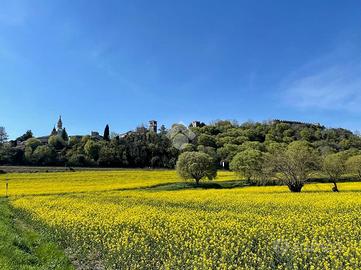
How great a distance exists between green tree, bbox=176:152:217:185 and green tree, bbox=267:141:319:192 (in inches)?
743

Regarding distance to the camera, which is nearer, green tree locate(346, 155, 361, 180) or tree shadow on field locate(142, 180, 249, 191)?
green tree locate(346, 155, 361, 180)

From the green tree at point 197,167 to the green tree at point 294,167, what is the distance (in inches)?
743

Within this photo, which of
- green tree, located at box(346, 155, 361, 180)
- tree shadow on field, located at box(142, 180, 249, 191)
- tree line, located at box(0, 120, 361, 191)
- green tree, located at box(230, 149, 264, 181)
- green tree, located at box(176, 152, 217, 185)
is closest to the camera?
tree line, located at box(0, 120, 361, 191)

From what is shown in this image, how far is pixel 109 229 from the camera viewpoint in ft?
51.4

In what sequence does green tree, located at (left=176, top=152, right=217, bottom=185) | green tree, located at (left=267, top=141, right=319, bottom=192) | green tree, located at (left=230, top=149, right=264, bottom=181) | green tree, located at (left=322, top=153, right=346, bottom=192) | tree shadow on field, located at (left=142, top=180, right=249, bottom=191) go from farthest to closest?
green tree, located at (left=176, top=152, right=217, bottom=185), green tree, located at (left=230, top=149, right=264, bottom=181), tree shadow on field, located at (left=142, top=180, right=249, bottom=191), green tree, located at (left=322, top=153, right=346, bottom=192), green tree, located at (left=267, top=141, right=319, bottom=192)

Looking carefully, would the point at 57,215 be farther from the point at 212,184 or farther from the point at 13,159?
the point at 13,159

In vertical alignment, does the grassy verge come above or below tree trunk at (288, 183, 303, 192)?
below

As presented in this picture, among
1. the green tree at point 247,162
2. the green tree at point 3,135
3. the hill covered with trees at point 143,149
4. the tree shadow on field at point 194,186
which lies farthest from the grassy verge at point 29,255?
the green tree at point 3,135

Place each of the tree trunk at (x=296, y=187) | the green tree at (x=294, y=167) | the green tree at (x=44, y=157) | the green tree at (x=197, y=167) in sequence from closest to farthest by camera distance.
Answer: the tree trunk at (x=296, y=187) → the green tree at (x=294, y=167) → the green tree at (x=197, y=167) → the green tree at (x=44, y=157)

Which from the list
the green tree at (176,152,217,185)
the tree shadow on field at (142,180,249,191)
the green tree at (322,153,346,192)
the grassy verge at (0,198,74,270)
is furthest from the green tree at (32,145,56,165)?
the grassy verge at (0,198,74,270)

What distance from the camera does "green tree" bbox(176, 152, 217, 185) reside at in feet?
204

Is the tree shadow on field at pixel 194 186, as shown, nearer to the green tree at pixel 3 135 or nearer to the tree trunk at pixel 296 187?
the tree trunk at pixel 296 187

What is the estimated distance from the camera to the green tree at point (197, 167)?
62.1 m

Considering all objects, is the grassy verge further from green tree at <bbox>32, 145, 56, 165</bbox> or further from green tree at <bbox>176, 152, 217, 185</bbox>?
green tree at <bbox>32, 145, 56, 165</bbox>
